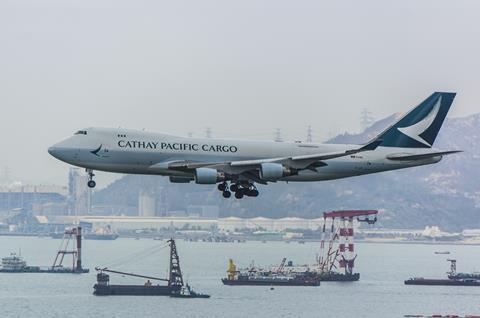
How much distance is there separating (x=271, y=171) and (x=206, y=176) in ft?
20.4

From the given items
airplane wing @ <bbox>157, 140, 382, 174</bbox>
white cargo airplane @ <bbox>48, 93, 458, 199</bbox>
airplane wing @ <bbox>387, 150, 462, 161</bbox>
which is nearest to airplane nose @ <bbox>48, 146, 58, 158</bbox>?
white cargo airplane @ <bbox>48, 93, 458, 199</bbox>

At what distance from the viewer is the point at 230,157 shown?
97.8 metres

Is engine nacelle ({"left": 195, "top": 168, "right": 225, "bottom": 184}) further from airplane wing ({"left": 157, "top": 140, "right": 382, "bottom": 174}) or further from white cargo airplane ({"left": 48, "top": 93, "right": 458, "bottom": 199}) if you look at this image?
airplane wing ({"left": 157, "top": 140, "right": 382, "bottom": 174})

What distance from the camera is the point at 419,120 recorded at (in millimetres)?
107562

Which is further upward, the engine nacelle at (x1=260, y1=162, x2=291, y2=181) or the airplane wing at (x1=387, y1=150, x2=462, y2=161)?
the airplane wing at (x1=387, y1=150, x2=462, y2=161)

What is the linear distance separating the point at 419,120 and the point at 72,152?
35.8m

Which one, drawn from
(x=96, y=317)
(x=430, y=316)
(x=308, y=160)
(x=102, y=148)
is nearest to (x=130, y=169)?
(x=102, y=148)

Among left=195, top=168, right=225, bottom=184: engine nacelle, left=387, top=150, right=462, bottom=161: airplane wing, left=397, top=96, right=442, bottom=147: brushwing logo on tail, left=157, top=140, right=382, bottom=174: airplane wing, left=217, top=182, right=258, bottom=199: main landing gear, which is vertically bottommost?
left=217, top=182, right=258, bottom=199: main landing gear

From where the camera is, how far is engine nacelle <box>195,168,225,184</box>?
9331 cm

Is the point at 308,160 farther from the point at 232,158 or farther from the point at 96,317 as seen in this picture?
the point at 96,317

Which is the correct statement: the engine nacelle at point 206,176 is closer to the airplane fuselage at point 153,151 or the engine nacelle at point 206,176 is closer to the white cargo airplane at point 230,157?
the white cargo airplane at point 230,157

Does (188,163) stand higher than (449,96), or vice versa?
(449,96)

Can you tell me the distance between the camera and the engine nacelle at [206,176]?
93.3 m

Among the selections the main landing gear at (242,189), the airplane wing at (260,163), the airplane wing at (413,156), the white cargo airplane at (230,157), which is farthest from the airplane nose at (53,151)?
the airplane wing at (413,156)
